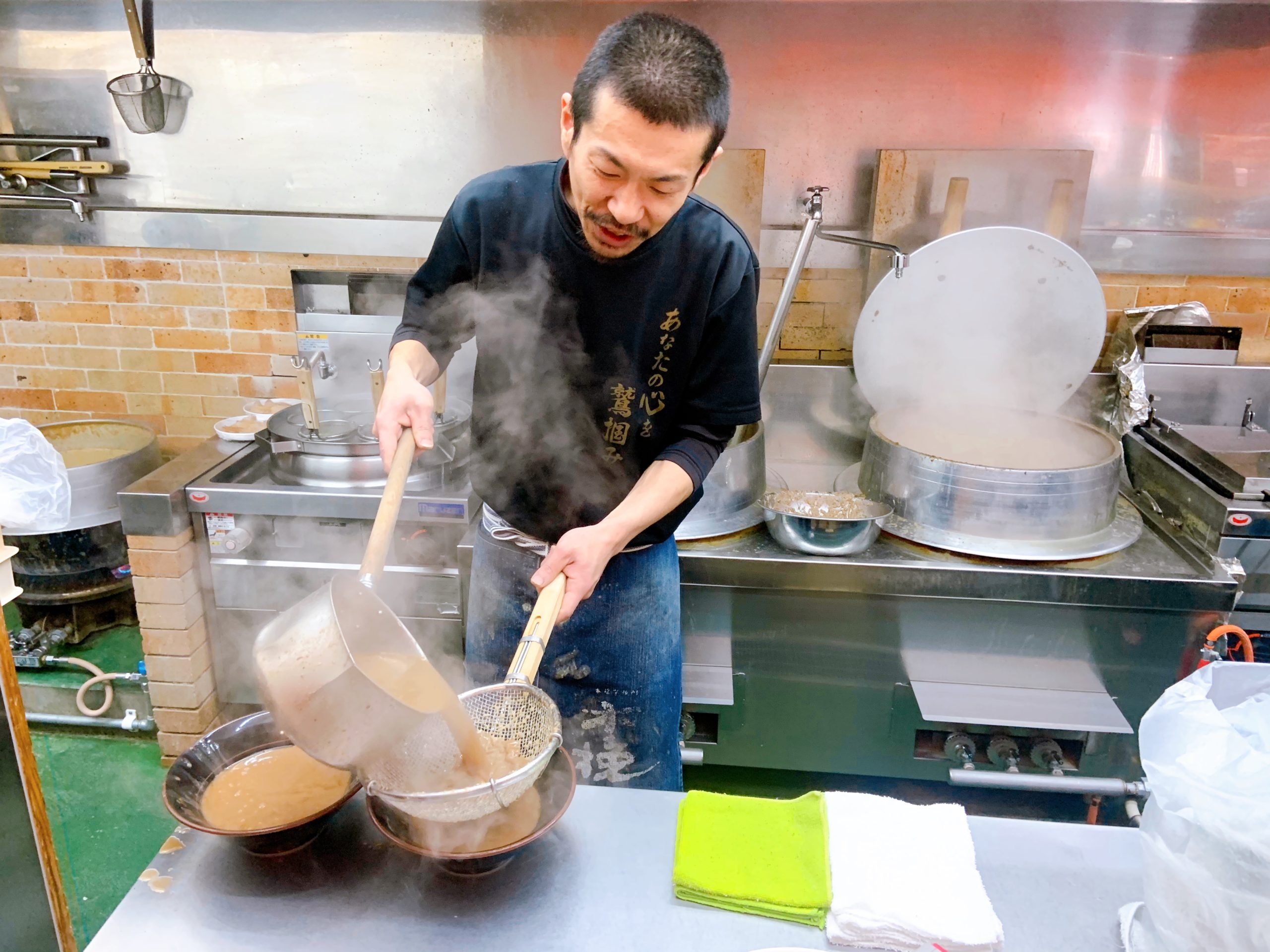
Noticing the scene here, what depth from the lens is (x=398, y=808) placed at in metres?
1.10

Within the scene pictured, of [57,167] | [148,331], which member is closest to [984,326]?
[148,331]

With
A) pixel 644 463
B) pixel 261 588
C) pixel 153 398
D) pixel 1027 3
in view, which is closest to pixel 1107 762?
pixel 644 463

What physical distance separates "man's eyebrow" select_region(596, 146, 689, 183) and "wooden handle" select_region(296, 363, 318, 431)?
1735 millimetres

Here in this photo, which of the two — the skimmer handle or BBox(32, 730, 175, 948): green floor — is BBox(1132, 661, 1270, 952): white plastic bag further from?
BBox(32, 730, 175, 948): green floor

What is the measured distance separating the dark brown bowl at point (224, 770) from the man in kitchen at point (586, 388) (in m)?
0.48

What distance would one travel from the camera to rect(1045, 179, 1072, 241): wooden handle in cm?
295

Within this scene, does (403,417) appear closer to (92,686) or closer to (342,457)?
(342,457)

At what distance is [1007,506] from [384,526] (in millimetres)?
1764

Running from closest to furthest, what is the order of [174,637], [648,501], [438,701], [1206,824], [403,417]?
[1206,824] < [438,701] < [403,417] < [648,501] < [174,637]

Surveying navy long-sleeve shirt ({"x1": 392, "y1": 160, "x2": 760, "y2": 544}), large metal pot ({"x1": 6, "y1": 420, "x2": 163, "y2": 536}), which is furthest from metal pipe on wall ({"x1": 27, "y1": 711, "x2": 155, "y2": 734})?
navy long-sleeve shirt ({"x1": 392, "y1": 160, "x2": 760, "y2": 544})

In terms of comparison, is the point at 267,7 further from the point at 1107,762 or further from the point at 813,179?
the point at 1107,762

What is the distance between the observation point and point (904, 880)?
3.88 ft

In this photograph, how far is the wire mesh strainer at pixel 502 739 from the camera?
1063 millimetres

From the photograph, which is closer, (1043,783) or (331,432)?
(1043,783)
